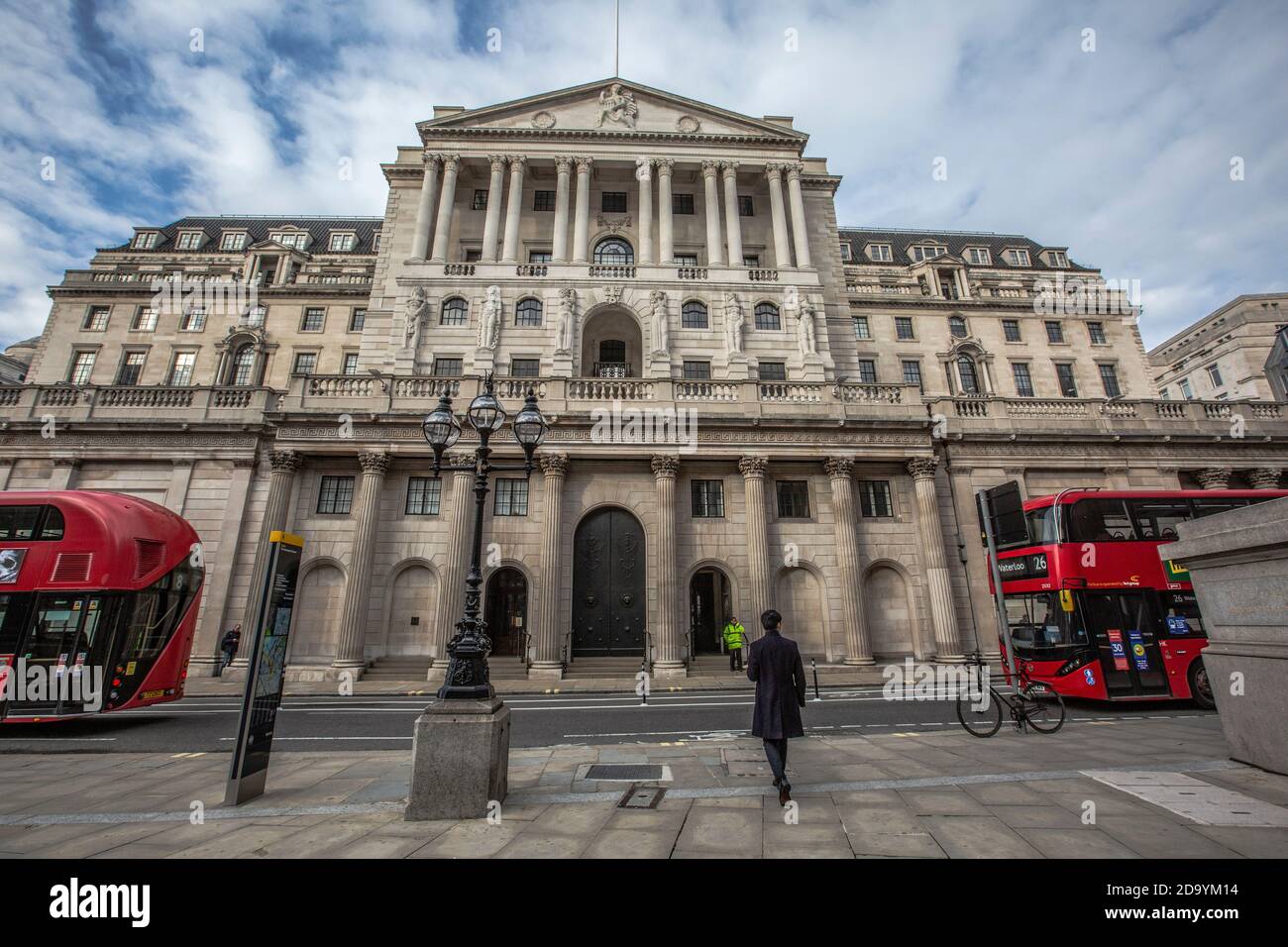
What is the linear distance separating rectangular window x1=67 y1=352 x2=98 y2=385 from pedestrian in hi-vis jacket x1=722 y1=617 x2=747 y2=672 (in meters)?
44.4

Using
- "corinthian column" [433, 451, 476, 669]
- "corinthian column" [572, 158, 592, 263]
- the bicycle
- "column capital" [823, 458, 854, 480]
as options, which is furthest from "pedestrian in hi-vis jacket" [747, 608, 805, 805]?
"corinthian column" [572, 158, 592, 263]

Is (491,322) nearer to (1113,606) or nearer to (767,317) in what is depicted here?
(767,317)

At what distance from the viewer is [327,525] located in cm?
2041

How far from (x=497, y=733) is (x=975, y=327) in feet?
134

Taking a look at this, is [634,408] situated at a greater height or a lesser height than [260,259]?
lesser

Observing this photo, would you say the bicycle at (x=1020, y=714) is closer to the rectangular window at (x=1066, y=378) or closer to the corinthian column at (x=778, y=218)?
the corinthian column at (x=778, y=218)

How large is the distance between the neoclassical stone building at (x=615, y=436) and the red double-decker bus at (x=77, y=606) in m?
6.95

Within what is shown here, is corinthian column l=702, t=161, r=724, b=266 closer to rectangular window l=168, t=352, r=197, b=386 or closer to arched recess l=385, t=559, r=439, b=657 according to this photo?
arched recess l=385, t=559, r=439, b=657

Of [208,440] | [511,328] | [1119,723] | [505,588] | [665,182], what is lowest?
[1119,723]

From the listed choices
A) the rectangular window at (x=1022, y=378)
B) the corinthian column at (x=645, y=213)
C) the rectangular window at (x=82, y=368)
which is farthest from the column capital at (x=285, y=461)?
the rectangular window at (x=1022, y=378)

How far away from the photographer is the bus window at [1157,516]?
41.8ft

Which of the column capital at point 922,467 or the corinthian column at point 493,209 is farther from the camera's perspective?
the corinthian column at point 493,209
